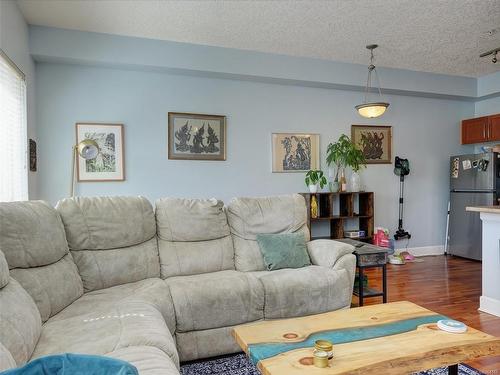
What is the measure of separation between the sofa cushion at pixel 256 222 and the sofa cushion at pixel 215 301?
1.33 ft

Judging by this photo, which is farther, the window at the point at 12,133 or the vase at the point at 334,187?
the vase at the point at 334,187

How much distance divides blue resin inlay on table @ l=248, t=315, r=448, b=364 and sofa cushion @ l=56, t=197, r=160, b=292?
1342 millimetres

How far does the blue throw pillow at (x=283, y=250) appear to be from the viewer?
2857 mm

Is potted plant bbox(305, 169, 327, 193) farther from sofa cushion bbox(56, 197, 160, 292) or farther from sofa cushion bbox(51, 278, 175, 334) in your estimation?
sofa cushion bbox(51, 278, 175, 334)

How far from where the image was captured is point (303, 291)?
2520 mm

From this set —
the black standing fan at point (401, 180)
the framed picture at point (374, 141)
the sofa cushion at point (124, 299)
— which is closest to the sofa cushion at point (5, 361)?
the sofa cushion at point (124, 299)

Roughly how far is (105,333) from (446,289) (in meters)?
3.58

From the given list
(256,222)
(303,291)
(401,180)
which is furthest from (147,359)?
(401,180)

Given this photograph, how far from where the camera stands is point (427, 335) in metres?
1.61

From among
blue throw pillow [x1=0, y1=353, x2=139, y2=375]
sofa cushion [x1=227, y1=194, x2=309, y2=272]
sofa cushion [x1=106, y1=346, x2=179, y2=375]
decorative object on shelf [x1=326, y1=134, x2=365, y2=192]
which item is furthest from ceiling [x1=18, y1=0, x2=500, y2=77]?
blue throw pillow [x1=0, y1=353, x2=139, y2=375]

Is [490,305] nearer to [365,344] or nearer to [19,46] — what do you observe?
[365,344]

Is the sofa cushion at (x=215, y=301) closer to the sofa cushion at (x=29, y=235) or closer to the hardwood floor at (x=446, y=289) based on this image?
the sofa cushion at (x=29, y=235)

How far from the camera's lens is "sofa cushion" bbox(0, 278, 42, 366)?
127 cm

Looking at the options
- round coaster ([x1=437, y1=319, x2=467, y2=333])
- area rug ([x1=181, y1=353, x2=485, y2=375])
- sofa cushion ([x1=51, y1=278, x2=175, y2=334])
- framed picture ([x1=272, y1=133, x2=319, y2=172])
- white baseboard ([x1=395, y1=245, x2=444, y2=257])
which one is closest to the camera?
round coaster ([x1=437, y1=319, x2=467, y2=333])
